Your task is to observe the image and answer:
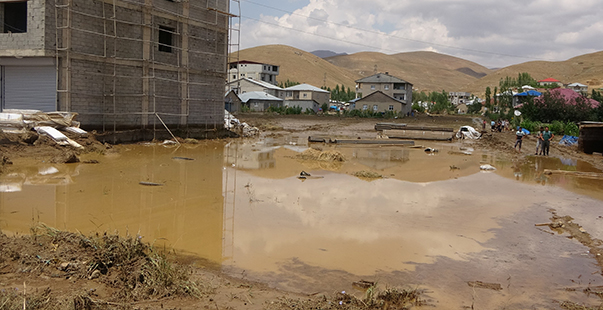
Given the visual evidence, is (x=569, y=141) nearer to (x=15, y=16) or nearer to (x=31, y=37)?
(x=31, y=37)

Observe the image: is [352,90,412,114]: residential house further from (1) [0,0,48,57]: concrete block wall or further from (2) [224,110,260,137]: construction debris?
(1) [0,0,48,57]: concrete block wall

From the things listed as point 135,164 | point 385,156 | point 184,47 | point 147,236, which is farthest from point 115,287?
point 184,47

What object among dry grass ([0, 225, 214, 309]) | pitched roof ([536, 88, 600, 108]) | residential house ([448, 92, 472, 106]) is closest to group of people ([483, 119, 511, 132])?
pitched roof ([536, 88, 600, 108])

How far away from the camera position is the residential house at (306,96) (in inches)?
2731

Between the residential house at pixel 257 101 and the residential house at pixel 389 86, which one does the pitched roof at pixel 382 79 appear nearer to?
the residential house at pixel 389 86

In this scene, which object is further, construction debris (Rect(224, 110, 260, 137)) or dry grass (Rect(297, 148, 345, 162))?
construction debris (Rect(224, 110, 260, 137))

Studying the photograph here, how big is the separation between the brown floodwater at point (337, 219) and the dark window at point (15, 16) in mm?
9270

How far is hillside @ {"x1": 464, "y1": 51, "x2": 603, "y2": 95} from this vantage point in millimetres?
131750

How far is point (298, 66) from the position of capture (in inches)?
6127

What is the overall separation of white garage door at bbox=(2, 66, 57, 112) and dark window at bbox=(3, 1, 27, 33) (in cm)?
253

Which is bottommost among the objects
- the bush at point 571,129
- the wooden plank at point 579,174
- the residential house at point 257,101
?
the wooden plank at point 579,174

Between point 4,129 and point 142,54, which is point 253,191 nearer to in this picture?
point 4,129

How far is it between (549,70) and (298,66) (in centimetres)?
7780

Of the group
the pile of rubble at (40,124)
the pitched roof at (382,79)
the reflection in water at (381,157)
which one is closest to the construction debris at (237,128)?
the reflection in water at (381,157)
